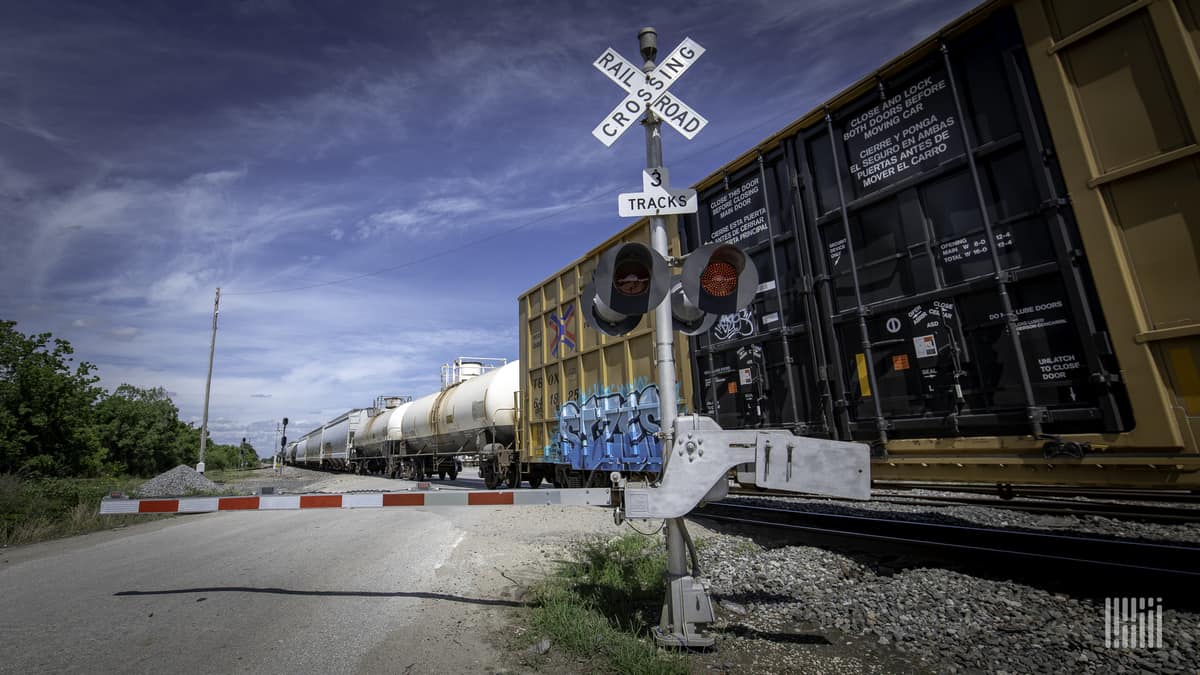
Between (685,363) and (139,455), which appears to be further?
(139,455)

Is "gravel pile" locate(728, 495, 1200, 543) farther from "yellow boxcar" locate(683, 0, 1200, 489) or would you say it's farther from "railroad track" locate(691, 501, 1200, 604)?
"yellow boxcar" locate(683, 0, 1200, 489)

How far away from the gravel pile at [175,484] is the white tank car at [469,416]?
6689 millimetres

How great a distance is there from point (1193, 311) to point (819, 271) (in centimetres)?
275

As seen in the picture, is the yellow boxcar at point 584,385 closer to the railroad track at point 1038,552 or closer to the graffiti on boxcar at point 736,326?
the graffiti on boxcar at point 736,326

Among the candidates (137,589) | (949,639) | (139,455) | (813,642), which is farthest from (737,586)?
(139,455)

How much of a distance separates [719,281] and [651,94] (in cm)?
152

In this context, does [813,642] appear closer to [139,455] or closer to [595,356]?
[595,356]

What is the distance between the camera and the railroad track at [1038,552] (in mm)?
3512

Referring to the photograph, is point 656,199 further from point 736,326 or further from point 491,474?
point 491,474

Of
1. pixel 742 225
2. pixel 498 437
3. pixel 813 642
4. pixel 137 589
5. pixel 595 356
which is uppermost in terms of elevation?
pixel 742 225

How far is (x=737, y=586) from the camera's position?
453 cm

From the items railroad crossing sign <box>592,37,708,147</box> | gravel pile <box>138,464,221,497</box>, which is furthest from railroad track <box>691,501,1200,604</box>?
gravel pile <box>138,464,221,497</box>

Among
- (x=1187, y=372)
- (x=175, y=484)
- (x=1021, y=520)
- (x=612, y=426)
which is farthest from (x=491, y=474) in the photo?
(x=1187, y=372)

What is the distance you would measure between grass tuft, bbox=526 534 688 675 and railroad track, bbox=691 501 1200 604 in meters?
2.04
